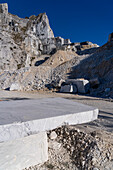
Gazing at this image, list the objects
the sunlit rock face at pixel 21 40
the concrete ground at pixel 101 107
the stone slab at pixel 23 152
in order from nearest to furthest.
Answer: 1. the stone slab at pixel 23 152
2. the concrete ground at pixel 101 107
3. the sunlit rock face at pixel 21 40

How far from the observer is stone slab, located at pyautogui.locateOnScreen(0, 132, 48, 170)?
1690mm

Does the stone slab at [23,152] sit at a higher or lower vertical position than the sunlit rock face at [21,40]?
lower

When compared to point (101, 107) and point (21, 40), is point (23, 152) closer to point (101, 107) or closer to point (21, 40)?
point (101, 107)

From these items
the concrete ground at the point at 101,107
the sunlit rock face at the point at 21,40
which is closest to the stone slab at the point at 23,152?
the concrete ground at the point at 101,107

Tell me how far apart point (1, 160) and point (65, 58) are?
943 inches

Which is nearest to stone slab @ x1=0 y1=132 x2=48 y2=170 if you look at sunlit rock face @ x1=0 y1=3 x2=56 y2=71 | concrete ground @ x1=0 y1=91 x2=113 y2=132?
concrete ground @ x1=0 y1=91 x2=113 y2=132

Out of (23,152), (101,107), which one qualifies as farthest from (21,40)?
(23,152)

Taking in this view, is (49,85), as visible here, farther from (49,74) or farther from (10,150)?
(10,150)

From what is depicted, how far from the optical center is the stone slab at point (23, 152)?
5.54 ft

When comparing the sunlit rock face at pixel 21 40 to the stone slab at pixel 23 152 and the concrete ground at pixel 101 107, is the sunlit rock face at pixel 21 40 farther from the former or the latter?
the stone slab at pixel 23 152

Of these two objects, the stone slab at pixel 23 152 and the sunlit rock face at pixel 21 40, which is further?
the sunlit rock face at pixel 21 40

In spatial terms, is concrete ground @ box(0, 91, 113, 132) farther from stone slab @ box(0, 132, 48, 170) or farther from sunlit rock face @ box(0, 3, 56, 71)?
sunlit rock face @ box(0, 3, 56, 71)

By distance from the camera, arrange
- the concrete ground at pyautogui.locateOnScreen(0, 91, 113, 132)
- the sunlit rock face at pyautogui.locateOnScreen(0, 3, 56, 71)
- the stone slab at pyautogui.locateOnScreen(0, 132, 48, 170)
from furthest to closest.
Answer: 1. the sunlit rock face at pyautogui.locateOnScreen(0, 3, 56, 71)
2. the concrete ground at pyautogui.locateOnScreen(0, 91, 113, 132)
3. the stone slab at pyautogui.locateOnScreen(0, 132, 48, 170)

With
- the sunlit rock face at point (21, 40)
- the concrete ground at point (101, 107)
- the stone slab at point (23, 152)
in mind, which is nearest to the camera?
the stone slab at point (23, 152)
